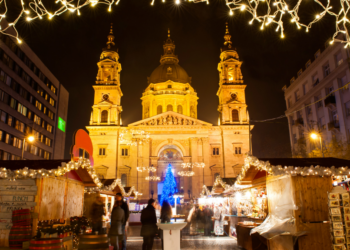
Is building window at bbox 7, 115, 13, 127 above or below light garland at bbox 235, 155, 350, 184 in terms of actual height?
above

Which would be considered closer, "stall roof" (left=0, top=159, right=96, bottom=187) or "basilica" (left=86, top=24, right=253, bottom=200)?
"stall roof" (left=0, top=159, right=96, bottom=187)

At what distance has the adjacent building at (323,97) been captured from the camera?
31172 mm

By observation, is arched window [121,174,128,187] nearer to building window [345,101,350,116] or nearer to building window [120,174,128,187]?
building window [120,174,128,187]

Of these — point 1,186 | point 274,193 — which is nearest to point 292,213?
point 274,193

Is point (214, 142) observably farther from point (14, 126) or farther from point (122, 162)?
point (14, 126)

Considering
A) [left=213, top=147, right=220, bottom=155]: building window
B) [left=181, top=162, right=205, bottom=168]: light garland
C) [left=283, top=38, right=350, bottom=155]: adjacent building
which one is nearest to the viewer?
[left=283, top=38, right=350, bottom=155]: adjacent building

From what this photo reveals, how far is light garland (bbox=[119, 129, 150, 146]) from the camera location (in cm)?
4612

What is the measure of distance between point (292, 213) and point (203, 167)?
3646 centimetres

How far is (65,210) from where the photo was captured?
1196 cm

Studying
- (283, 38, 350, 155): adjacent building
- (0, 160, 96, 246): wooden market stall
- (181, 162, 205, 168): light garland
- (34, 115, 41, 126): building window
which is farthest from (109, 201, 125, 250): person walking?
(34, 115, 41, 126): building window

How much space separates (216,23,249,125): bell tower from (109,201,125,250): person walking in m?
41.1

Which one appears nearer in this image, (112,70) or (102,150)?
(102,150)

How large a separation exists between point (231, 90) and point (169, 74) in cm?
1566

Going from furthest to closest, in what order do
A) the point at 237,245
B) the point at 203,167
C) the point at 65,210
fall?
the point at 203,167, the point at 237,245, the point at 65,210
